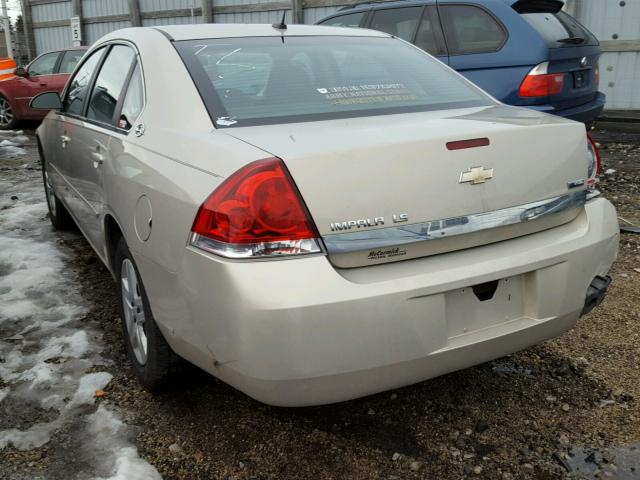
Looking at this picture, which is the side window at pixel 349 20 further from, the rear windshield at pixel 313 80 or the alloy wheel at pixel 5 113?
the alloy wheel at pixel 5 113

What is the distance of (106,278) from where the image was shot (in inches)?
165

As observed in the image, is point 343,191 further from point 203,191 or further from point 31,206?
point 31,206

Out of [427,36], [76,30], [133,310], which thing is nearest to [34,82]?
[76,30]

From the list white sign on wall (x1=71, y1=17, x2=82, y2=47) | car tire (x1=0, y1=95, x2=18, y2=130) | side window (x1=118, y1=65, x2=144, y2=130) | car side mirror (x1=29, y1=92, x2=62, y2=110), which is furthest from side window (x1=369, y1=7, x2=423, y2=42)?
white sign on wall (x1=71, y1=17, x2=82, y2=47)

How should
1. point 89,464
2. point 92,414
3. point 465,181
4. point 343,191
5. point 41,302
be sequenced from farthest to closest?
1. point 41,302
2. point 92,414
3. point 89,464
4. point 465,181
5. point 343,191

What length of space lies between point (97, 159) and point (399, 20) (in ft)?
14.3

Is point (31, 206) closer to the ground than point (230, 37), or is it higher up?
closer to the ground

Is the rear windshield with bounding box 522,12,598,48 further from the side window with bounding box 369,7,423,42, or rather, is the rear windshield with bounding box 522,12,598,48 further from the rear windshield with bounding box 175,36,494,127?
the rear windshield with bounding box 175,36,494,127

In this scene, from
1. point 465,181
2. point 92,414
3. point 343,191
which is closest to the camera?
point 343,191

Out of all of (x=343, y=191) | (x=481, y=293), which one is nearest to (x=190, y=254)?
(x=343, y=191)

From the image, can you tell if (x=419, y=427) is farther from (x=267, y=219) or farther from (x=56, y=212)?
(x=56, y=212)

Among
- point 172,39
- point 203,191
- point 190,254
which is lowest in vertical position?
point 190,254

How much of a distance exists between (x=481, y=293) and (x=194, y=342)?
0.98m

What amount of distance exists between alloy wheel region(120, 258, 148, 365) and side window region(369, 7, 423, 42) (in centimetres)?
448
